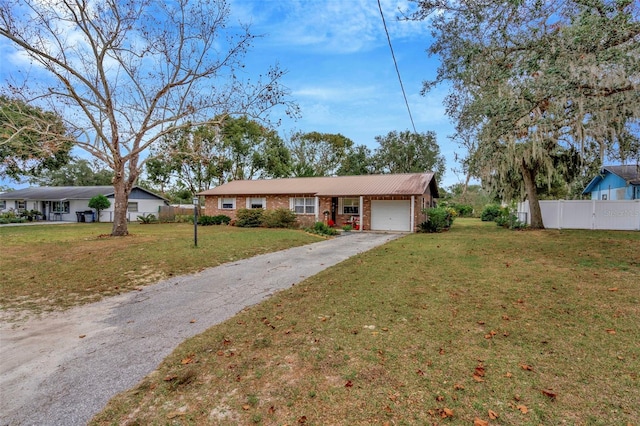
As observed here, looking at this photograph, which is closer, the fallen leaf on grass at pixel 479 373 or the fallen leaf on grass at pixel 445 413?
the fallen leaf on grass at pixel 445 413

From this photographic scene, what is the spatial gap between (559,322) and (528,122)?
567 cm

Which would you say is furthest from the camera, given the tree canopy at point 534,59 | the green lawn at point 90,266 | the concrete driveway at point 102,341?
the tree canopy at point 534,59

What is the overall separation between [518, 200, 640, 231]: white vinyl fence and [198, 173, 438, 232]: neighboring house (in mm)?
6622

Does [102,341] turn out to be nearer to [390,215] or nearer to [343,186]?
[390,215]

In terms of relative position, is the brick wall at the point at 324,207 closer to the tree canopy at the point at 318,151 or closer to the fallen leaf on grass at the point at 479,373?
the tree canopy at the point at 318,151

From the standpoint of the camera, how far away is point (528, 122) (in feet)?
25.3

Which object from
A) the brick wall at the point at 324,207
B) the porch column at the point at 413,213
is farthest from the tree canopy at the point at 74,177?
the porch column at the point at 413,213

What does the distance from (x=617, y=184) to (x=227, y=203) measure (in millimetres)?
26067

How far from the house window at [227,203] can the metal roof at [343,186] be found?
0.58m

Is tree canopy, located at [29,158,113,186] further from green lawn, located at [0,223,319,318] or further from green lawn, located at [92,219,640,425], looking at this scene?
green lawn, located at [92,219,640,425]

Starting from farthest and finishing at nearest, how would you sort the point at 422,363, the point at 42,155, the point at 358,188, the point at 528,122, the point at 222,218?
the point at 222,218
the point at 358,188
the point at 42,155
the point at 528,122
the point at 422,363

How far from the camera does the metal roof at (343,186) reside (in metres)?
18.1

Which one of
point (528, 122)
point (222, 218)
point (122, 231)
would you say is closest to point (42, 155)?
point (122, 231)

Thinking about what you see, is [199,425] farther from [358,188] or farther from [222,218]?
[222,218]
